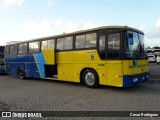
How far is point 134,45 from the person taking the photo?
1053cm

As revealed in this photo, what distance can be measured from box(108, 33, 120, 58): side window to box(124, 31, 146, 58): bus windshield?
40cm

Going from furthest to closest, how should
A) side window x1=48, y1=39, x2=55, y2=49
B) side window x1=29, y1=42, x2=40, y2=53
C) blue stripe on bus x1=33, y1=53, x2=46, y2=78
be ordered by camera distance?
side window x1=29, y1=42, x2=40, y2=53
blue stripe on bus x1=33, y1=53, x2=46, y2=78
side window x1=48, y1=39, x2=55, y2=49

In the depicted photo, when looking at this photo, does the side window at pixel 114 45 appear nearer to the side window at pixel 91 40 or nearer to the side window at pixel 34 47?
the side window at pixel 91 40

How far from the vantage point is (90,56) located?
37.4 feet

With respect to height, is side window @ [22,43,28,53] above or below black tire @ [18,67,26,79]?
above

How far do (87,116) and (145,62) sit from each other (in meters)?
5.94

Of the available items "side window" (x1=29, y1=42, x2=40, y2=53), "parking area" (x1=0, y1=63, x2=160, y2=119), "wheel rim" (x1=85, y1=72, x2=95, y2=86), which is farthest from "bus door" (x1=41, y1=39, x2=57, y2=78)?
"parking area" (x1=0, y1=63, x2=160, y2=119)

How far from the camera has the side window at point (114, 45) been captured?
33.2ft

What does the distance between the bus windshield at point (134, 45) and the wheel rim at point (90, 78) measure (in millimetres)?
2367

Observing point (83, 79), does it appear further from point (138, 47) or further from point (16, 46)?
point (16, 46)

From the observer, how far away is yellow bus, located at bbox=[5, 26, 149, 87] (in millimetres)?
9984

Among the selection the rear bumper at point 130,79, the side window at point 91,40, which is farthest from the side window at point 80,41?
the rear bumper at point 130,79

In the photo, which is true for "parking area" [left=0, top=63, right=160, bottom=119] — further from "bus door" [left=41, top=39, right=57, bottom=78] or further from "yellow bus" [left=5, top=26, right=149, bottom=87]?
"bus door" [left=41, top=39, right=57, bottom=78]

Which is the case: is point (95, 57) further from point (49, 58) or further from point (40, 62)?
point (40, 62)
